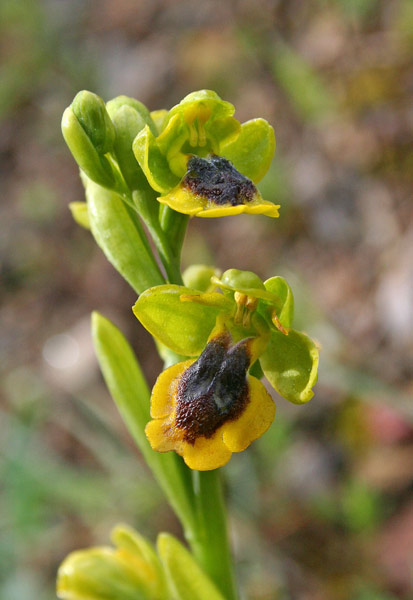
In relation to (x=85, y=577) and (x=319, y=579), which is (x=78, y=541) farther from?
(x=85, y=577)

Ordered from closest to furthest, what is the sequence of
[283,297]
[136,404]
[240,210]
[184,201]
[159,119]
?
[240,210] < [184,201] < [283,297] < [159,119] < [136,404]

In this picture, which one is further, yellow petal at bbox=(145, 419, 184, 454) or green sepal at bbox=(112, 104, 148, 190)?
green sepal at bbox=(112, 104, 148, 190)

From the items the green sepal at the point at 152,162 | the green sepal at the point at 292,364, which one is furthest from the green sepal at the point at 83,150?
the green sepal at the point at 292,364

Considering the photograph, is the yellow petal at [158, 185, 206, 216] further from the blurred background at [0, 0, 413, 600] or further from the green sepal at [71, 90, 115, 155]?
the blurred background at [0, 0, 413, 600]

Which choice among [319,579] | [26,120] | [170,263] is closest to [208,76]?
[26,120]

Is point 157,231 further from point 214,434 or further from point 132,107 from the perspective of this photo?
point 214,434

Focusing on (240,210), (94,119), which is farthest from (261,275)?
(240,210)

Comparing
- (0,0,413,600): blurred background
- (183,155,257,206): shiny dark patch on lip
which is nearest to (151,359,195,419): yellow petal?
(183,155,257,206): shiny dark patch on lip

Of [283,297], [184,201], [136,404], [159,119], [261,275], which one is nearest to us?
[184,201]
